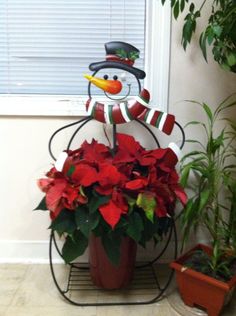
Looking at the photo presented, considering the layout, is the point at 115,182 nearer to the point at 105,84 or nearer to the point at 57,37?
the point at 105,84

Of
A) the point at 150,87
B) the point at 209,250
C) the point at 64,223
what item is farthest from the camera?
the point at 150,87

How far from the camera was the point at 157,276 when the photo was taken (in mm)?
1891

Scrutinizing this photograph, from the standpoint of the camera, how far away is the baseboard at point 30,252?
198 centimetres

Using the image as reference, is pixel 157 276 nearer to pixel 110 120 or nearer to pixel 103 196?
pixel 103 196

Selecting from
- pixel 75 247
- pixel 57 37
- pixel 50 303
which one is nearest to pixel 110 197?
pixel 75 247

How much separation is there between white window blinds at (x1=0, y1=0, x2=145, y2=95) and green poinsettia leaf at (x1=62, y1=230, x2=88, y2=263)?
2.64 ft

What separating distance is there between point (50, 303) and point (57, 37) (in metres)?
1.27

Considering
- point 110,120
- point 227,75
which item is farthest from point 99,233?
point 227,75

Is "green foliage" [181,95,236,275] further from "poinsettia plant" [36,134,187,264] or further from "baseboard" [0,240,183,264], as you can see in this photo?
"baseboard" [0,240,183,264]

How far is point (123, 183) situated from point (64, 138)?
55cm

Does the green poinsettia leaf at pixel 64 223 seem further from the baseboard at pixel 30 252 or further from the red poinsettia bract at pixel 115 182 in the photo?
the baseboard at pixel 30 252

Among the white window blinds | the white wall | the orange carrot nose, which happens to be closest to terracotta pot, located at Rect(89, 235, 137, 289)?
the white wall

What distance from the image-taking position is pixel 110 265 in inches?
64.8

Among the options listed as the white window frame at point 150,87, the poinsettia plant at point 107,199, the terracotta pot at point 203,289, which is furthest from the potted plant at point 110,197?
the white window frame at point 150,87
